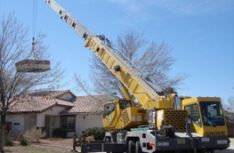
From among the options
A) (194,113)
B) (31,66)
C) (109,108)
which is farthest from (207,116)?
(31,66)

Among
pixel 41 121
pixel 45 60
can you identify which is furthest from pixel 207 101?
pixel 41 121

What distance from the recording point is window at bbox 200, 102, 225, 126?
386 inches

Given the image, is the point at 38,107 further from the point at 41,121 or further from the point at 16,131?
the point at 16,131

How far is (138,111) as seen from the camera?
12.0m

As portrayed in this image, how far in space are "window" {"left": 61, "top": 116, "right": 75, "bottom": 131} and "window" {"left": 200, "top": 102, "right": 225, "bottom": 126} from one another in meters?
21.1

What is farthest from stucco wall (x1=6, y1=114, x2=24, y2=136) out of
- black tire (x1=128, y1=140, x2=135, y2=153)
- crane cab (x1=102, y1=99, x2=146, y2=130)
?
black tire (x1=128, y1=140, x2=135, y2=153)

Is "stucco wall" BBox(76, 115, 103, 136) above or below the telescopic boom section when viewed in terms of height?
below

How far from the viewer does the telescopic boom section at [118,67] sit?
1220 centimetres

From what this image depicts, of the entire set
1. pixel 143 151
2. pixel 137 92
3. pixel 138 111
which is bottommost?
pixel 143 151

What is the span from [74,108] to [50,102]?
2.65m

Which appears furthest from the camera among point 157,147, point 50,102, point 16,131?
point 50,102

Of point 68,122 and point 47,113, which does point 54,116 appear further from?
point 47,113

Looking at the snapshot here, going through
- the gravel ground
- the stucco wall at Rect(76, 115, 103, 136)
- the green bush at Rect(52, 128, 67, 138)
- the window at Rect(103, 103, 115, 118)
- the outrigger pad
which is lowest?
the gravel ground

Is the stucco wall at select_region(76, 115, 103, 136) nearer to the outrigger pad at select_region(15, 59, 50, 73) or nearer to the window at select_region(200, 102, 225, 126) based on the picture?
the outrigger pad at select_region(15, 59, 50, 73)
